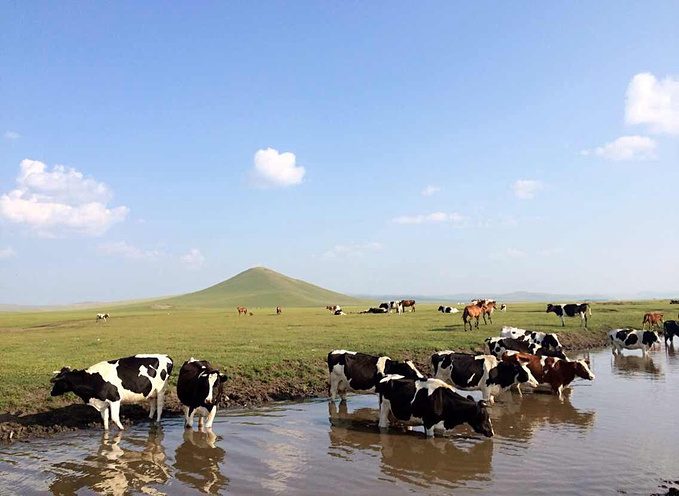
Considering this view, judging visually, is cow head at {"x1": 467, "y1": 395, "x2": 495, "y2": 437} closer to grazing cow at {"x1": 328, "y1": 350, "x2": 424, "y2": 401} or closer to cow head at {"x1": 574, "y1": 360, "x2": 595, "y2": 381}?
grazing cow at {"x1": 328, "y1": 350, "x2": 424, "y2": 401}

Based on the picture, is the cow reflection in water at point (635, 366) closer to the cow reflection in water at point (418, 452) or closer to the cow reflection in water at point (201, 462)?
the cow reflection in water at point (418, 452)

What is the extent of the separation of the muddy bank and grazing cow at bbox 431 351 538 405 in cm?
476

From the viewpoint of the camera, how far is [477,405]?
472 inches

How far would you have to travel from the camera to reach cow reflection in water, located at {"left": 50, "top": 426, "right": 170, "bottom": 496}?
9117 millimetres

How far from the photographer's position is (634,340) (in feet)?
90.7

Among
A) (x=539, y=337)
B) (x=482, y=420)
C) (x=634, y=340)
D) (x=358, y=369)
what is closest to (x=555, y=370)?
(x=482, y=420)

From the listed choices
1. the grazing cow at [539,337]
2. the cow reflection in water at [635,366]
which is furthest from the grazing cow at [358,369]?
the grazing cow at [539,337]

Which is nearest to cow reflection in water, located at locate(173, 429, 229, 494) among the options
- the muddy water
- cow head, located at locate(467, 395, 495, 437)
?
the muddy water

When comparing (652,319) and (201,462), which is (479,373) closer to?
(201,462)

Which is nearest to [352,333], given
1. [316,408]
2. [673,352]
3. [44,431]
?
[316,408]

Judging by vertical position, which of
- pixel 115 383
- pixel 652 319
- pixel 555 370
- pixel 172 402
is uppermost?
pixel 115 383

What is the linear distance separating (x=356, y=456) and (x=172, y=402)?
739cm

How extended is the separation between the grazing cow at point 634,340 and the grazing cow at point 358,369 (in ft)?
62.7

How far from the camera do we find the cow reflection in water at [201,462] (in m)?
9.27
